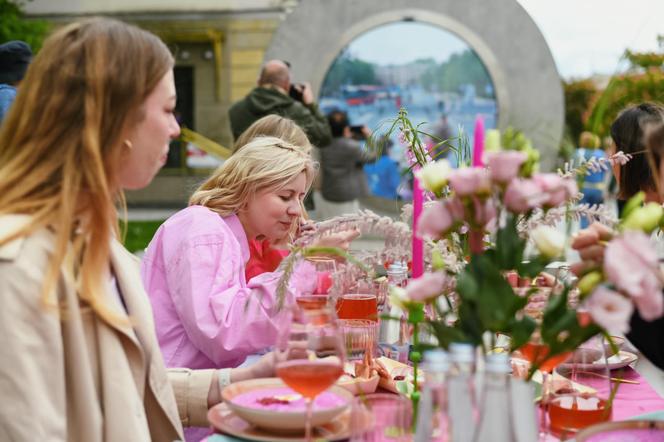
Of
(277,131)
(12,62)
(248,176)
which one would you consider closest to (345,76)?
(12,62)

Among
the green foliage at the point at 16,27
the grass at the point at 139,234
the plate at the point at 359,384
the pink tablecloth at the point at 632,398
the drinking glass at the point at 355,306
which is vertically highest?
the green foliage at the point at 16,27

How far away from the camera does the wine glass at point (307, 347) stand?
1.69 m

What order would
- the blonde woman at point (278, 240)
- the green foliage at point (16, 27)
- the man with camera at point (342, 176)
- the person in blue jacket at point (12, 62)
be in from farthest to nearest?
1. the green foliage at point (16, 27)
2. the man with camera at point (342, 176)
3. the person in blue jacket at point (12, 62)
4. the blonde woman at point (278, 240)

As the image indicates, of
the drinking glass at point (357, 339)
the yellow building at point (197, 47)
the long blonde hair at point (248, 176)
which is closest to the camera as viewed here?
the drinking glass at point (357, 339)

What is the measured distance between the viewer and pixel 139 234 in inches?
491

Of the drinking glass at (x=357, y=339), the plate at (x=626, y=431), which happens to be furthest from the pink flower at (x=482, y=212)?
the drinking glass at (x=357, y=339)

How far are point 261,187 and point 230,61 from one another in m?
15.0

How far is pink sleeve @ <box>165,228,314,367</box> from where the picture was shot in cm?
249

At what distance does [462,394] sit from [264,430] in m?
0.51

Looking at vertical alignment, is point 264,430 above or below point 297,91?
below

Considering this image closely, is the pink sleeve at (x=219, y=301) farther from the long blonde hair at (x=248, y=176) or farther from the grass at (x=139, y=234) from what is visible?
the grass at (x=139, y=234)

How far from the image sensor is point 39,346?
1.64m

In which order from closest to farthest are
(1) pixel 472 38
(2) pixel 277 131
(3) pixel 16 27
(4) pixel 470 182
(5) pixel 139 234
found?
Result: (4) pixel 470 182, (2) pixel 277 131, (1) pixel 472 38, (5) pixel 139 234, (3) pixel 16 27

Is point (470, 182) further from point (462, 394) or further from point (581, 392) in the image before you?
point (581, 392)
